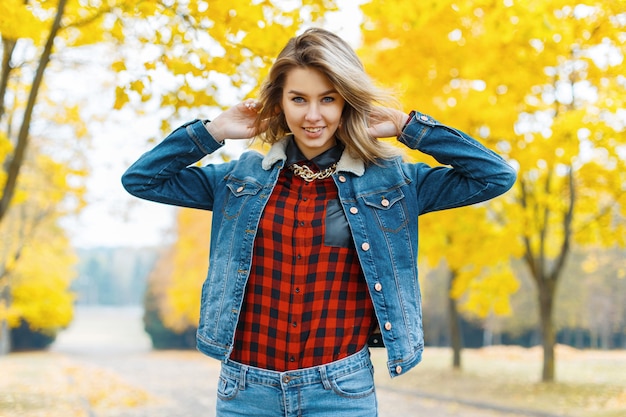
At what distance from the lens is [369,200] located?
2.10m

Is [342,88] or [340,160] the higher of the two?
[342,88]

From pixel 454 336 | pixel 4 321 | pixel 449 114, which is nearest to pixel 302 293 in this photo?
pixel 449 114

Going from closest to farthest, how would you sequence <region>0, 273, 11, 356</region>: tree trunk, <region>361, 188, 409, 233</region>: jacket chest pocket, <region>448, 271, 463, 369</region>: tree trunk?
<region>361, 188, 409, 233</region>: jacket chest pocket < <region>448, 271, 463, 369</region>: tree trunk < <region>0, 273, 11, 356</region>: tree trunk

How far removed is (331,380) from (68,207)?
1553 centimetres

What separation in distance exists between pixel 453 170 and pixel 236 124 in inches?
29.7

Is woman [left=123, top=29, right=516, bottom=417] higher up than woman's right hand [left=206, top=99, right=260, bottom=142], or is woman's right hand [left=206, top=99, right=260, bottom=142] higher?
woman's right hand [left=206, top=99, right=260, bottom=142]

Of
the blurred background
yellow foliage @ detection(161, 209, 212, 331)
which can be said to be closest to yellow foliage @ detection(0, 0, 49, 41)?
the blurred background

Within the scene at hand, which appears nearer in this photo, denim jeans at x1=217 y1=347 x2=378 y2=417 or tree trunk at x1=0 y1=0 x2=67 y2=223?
denim jeans at x1=217 y1=347 x2=378 y2=417

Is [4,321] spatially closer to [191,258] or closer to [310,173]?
[191,258]

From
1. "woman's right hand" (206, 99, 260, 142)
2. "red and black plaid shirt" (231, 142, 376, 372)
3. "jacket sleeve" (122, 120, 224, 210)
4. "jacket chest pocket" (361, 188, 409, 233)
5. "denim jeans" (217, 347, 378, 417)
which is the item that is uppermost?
"woman's right hand" (206, 99, 260, 142)

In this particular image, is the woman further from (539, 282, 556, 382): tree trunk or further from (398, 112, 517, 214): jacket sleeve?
(539, 282, 556, 382): tree trunk

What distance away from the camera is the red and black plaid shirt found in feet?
6.58

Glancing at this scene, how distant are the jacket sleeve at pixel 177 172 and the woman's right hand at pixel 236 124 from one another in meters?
0.03

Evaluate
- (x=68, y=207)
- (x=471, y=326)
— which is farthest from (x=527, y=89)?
(x=471, y=326)
